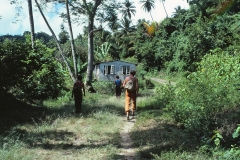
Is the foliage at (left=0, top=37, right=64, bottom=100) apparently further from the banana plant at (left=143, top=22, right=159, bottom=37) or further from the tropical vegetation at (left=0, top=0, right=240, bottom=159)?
the banana plant at (left=143, top=22, right=159, bottom=37)

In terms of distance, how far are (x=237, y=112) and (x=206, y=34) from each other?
2448 centimetres

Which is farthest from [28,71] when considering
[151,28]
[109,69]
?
[151,28]

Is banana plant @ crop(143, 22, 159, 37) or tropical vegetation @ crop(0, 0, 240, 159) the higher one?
banana plant @ crop(143, 22, 159, 37)

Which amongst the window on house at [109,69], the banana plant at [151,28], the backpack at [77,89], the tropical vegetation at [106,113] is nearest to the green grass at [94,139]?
the tropical vegetation at [106,113]

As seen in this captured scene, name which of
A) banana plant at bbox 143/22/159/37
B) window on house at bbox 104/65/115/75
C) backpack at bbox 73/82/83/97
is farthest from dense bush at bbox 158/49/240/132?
banana plant at bbox 143/22/159/37

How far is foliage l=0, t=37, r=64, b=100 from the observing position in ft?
40.5

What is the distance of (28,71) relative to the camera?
13430mm

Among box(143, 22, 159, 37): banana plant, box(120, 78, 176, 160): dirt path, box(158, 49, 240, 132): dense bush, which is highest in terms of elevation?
box(143, 22, 159, 37): banana plant

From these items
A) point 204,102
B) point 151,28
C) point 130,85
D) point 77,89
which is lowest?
point 204,102

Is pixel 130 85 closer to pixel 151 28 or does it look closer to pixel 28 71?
pixel 28 71

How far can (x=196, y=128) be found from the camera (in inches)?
293

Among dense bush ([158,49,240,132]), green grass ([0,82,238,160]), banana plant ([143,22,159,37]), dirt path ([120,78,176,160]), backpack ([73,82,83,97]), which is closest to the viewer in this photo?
green grass ([0,82,238,160])

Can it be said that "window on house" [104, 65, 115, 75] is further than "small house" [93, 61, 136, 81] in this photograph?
Yes

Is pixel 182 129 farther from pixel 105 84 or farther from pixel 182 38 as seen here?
pixel 182 38
